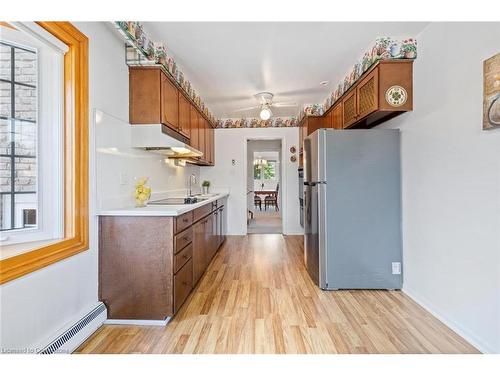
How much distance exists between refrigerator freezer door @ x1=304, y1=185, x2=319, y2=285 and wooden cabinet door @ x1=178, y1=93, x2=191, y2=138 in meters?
1.60

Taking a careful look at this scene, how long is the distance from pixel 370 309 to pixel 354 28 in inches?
95.3

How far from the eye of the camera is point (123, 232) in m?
1.98

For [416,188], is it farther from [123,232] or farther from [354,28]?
[123,232]

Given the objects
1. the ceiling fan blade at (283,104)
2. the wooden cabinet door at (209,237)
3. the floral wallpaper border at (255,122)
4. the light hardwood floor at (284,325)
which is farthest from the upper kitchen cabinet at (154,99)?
the floral wallpaper border at (255,122)

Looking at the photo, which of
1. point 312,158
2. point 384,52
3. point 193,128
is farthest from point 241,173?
point 384,52

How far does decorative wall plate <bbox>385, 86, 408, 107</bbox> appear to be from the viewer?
2400 mm

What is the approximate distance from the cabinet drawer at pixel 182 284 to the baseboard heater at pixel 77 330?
0.54 metres

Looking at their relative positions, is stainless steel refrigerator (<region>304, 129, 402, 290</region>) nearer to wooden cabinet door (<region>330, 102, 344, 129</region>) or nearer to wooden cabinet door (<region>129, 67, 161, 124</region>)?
wooden cabinet door (<region>330, 102, 344, 129</region>)

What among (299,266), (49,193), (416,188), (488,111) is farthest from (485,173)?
(49,193)

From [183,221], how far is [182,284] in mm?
530

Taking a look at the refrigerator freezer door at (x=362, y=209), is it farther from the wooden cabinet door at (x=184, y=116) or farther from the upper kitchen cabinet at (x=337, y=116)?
the wooden cabinet door at (x=184, y=116)

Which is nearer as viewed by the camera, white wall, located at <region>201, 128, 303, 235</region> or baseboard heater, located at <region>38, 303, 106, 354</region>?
baseboard heater, located at <region>38, 303, 106, 354</region>

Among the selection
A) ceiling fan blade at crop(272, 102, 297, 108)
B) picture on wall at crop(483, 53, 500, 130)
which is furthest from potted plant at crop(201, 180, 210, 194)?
picture on wall at crop(483, 53, 500, 130)

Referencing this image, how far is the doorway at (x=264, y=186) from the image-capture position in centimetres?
686
